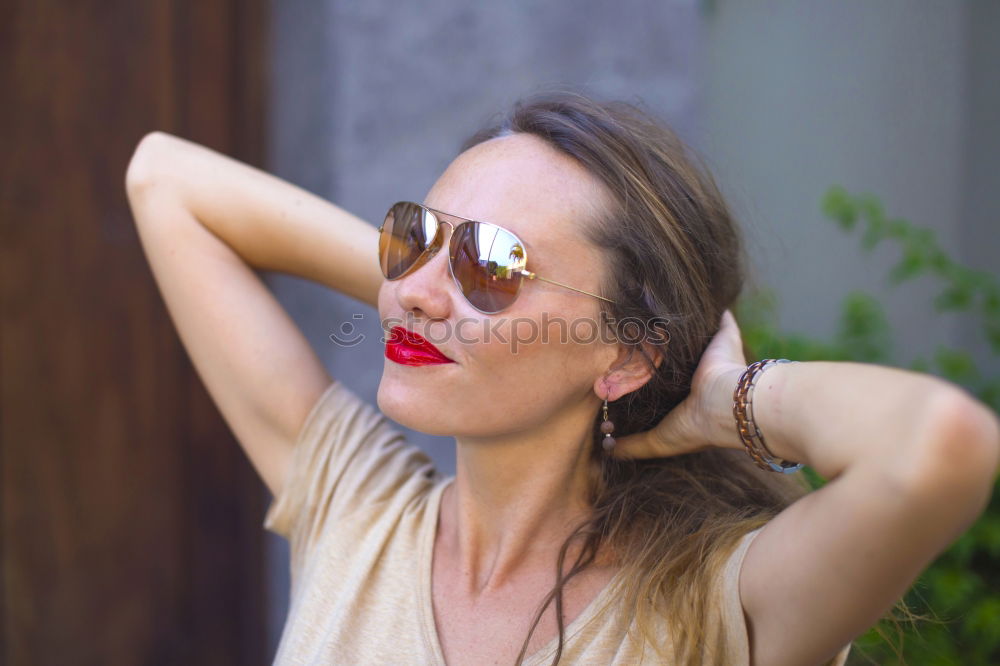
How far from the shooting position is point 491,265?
149 cm

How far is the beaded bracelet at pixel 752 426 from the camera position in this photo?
133 centimetres

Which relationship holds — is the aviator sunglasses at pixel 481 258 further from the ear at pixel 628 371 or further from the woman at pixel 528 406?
the ear at pixel 628 371

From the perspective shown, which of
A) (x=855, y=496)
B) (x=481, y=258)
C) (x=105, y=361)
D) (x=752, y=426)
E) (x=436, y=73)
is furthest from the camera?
(x=105, y=361)

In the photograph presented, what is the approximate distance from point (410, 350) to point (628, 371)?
0.45 m

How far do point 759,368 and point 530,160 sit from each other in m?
0.58

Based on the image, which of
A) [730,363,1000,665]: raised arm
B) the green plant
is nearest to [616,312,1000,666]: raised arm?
[730,363,1000,665]: raised arm

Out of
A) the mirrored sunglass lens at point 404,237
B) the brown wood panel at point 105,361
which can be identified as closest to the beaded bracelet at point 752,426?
the mirrored sunglass lens at point 404,237

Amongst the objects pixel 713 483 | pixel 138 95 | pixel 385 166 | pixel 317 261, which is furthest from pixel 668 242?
pixel 138 95

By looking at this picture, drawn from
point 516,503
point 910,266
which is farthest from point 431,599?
point 910,266

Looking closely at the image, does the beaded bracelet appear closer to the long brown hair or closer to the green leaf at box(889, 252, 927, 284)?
the long brown hair

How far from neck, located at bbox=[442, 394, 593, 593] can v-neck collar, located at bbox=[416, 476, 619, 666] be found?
0.17 feet

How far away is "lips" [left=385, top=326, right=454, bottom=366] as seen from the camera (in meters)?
1.54

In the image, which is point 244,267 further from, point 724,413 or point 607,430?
point 724,413

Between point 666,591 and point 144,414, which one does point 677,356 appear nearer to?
point 666,591
